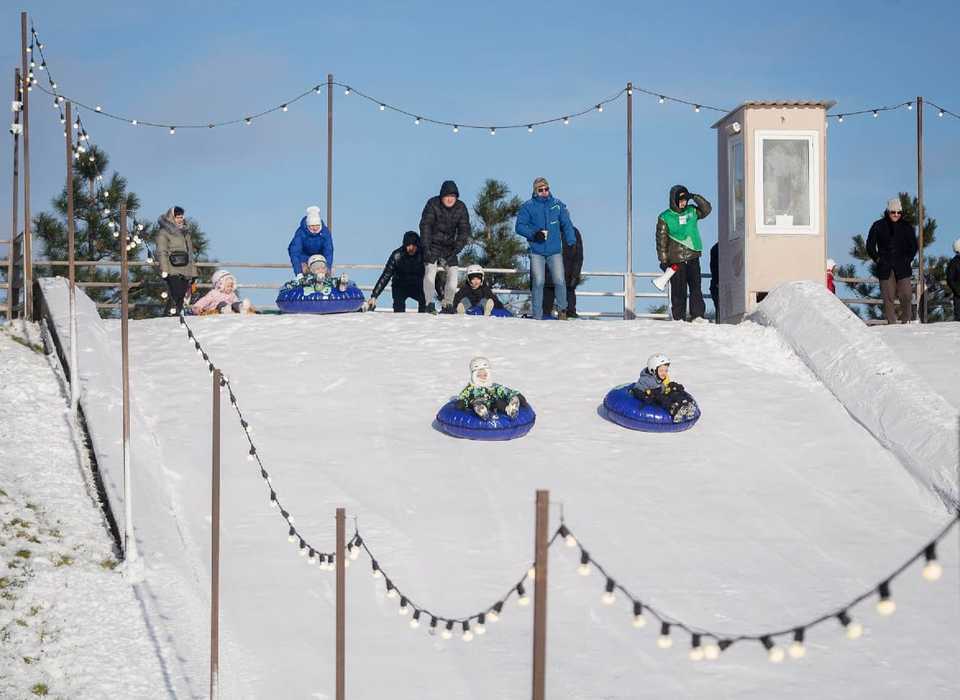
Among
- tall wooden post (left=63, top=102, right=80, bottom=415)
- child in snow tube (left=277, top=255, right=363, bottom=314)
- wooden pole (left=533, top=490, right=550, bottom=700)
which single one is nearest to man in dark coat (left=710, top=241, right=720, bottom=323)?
child in snow tube (left=277, top=255, right=363, bottom=314)

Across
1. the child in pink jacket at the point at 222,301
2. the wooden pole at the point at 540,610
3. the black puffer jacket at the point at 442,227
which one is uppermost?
the black puffer jacket at the point at 442,227

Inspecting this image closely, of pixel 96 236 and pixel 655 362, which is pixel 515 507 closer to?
pixel 655 362

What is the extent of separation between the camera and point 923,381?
14.5 meters

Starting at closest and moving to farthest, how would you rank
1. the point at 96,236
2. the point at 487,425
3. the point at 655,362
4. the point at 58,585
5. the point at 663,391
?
the point at 58,585 < the point at 487,425 < the point at 663,391 < the point at 655,362 < the point at 96,236

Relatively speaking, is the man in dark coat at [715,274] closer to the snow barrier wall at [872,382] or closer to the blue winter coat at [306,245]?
the snow barrier wall at [872,382]

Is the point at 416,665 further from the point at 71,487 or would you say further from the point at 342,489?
the point at 71,487

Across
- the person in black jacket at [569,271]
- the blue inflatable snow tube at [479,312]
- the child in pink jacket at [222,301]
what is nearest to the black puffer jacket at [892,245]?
the person in black jacket at [569,271]

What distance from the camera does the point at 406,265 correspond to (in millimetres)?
18500

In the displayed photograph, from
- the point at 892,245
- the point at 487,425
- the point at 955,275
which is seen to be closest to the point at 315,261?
the point at 487,425

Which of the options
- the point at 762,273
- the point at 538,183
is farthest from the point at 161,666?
the point at 762,273

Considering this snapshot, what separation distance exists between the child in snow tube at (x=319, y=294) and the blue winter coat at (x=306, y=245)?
0.40 meters

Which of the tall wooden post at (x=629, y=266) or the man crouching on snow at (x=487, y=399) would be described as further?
the tall wooden post at (x=629, y=266)

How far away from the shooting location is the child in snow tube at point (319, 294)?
1745 cm

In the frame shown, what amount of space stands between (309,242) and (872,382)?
7.03 meters
